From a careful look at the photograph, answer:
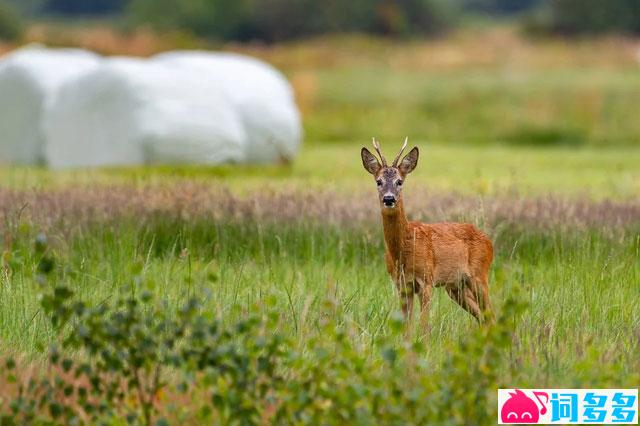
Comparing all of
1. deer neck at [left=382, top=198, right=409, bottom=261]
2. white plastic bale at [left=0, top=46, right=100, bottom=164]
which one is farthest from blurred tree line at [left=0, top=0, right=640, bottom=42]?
deer neck at [left=382, top=198, right=409, bottom=261]

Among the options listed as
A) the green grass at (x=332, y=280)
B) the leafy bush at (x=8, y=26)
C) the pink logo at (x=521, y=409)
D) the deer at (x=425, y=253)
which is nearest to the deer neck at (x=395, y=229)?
the deer at (x=425, y=253)

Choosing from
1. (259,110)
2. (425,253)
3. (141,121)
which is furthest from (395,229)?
(259,110)

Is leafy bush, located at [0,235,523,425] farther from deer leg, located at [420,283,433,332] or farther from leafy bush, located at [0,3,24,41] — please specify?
leafy bush, located at [0,3,24,41]

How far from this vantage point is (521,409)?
5.39 meters

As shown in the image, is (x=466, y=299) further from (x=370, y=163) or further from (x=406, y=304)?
(x=370, y=163)

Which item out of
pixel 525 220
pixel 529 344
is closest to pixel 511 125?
pixel 525 220

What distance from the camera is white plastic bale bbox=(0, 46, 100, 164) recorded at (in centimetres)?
1991

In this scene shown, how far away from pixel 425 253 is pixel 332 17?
141 feet

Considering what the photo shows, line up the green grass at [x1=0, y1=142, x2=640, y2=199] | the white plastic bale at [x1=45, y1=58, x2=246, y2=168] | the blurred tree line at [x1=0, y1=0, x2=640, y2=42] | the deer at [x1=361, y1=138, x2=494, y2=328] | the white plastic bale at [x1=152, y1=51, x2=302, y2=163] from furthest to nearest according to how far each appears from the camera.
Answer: the blurred tree line at [x1=0, y1=0, x2=640, y2=42] < the white plastic bale at [x1=152, y1=51, x2=302, y2=163] < the white plastic bale at [x1=45, y1=58, x2=246, y2=168] < the green grass at [x1=0, y1=142, x2=640, y2=199] < the deer at [x1=361, y1=138, x2=494, y2=328]

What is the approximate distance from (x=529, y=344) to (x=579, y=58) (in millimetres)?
28898

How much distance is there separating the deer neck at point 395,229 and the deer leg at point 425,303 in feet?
0.64

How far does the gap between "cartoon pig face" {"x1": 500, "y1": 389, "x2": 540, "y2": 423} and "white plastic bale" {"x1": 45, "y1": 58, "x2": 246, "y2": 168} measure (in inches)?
→ 487

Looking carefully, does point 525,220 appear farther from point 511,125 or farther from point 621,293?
point 511,125

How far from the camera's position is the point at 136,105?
17.9m
